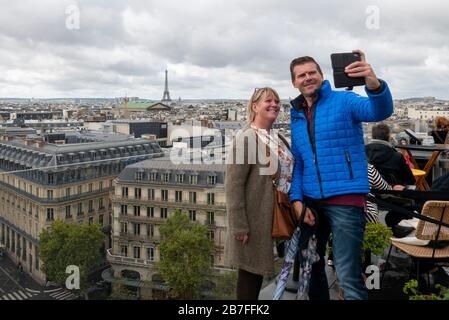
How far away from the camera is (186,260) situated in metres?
5.01

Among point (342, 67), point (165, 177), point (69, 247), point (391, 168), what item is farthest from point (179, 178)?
point (342, 67)

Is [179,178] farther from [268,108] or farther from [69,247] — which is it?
[268,108]

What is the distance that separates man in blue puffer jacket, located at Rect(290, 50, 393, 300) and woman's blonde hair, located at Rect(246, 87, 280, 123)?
120mm

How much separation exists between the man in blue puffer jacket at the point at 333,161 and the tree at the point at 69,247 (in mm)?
4490

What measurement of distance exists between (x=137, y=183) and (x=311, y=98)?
546cm

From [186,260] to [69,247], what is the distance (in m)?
2.95

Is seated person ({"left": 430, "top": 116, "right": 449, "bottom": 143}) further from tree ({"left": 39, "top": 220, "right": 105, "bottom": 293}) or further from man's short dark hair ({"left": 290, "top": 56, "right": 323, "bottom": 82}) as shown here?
tree ({"left": 39, "top": 220, "right": 105, "bottom": 293})

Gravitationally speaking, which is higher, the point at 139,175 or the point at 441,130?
the point at 441,130

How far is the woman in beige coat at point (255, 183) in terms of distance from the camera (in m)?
2.35

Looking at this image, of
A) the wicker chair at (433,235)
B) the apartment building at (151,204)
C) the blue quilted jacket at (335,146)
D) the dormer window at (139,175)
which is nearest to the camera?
the blue quilted jacket at (335,146)

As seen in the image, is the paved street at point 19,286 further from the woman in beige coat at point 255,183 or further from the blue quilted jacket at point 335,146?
the blue quilted jacket at point 335,146

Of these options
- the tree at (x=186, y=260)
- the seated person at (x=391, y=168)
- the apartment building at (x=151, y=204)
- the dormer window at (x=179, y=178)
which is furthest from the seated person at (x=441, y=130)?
the dormer window at (x=179, y=178)

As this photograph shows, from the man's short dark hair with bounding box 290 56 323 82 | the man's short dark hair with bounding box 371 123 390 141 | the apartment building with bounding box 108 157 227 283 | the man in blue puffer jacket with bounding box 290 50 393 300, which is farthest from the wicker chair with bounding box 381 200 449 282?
the apartment building with bounding box 108 157 227 283
